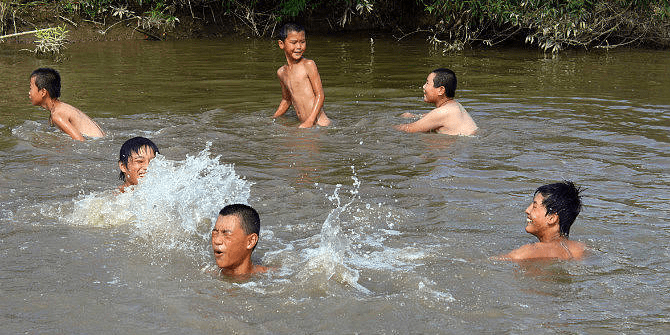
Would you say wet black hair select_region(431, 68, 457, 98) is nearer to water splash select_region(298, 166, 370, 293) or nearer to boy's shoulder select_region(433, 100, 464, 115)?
boy's shoulder select_region(433, 100, 464, 115)

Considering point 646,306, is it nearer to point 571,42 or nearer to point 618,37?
point 571,42

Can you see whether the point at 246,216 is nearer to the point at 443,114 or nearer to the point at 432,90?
the point at 443,114

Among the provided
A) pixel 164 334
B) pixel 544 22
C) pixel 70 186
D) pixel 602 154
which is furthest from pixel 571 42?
pixel 164 334

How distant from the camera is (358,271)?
476 centimetres

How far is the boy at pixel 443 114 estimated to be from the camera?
8344 mm

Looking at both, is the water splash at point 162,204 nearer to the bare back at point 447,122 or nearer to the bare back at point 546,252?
the bare back at point 546,252

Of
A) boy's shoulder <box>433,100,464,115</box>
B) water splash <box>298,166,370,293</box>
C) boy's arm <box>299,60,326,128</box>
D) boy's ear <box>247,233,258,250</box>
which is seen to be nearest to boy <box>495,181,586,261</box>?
water splash <box>298,166,370,293</box>

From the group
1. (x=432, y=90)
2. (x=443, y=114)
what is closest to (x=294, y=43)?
(x=432, y=90)

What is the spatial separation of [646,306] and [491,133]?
415cm

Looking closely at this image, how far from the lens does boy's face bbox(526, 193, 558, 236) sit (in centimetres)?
499

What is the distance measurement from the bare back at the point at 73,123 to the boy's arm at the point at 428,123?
10.7 feet

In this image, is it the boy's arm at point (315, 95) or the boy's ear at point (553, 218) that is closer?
the boy's ear at point (553, 218)

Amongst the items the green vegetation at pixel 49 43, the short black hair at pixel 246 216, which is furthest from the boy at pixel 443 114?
the green vegetation at pixel 49 43

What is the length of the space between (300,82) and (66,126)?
259 centimetres
